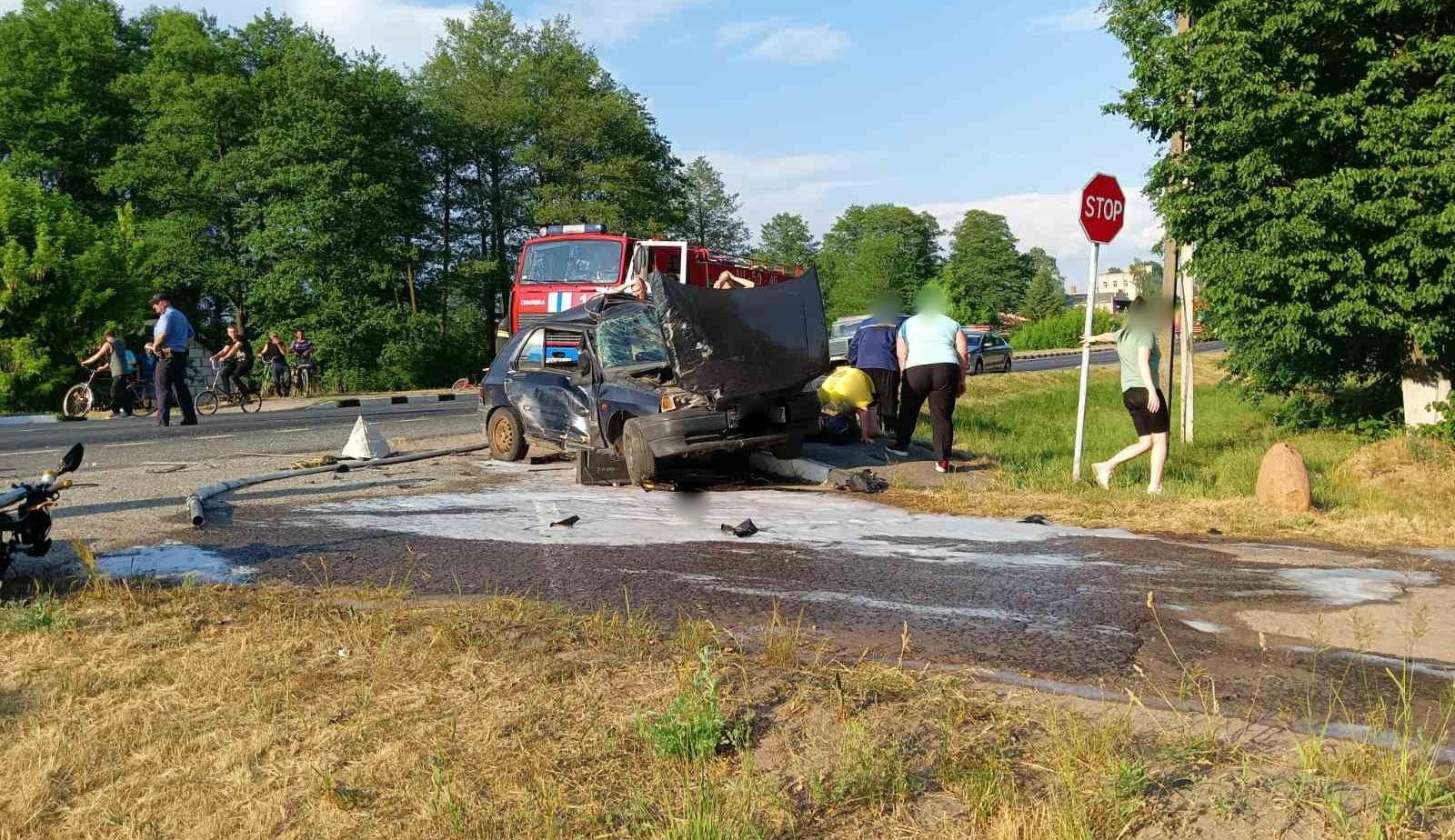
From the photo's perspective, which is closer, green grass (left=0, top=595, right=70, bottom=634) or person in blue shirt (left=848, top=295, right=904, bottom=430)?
green grass (left=0, top=595, right=70, bottom=634)

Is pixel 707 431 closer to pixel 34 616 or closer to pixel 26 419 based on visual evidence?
pixel 34 616

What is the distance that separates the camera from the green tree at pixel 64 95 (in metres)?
43.4

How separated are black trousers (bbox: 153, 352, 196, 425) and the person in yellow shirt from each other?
10485 millimetres

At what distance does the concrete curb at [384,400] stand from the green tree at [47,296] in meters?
6.60

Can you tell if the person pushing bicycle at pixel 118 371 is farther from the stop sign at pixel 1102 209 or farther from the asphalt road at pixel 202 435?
the stop sign at pixel 1102 209

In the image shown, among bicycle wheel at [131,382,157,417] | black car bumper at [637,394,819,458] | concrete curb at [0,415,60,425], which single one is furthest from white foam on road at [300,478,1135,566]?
concrete curb at [0,415,60,425]

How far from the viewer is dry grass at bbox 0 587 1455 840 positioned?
3.04 m

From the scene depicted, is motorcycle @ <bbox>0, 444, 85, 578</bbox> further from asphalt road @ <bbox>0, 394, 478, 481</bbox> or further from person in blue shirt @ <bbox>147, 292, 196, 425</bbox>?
person in blue shirt @ <bbox>147, 292, 196, 425</bbox>

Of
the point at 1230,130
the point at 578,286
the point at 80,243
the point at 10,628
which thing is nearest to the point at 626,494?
the point at 10,628

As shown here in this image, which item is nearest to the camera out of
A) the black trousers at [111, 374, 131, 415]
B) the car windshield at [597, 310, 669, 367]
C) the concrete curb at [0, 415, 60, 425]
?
the car windshield at [597, 310, 669, 367]

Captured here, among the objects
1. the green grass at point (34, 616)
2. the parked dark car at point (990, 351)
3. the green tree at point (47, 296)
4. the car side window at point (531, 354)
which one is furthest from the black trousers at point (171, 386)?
the parked dark car at point (990, 351)

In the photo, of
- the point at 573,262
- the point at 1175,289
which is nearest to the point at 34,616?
the point at 573,262

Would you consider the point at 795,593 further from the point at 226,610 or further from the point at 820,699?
the point at 226,610

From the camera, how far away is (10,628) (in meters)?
4.71
